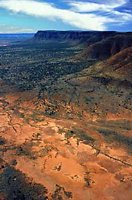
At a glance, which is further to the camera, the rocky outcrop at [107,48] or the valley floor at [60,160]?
the rocky outcrop at [107,48]

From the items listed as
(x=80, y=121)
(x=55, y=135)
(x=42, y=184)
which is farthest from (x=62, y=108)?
(x=42, y=184)

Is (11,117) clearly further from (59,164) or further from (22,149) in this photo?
(59,164)

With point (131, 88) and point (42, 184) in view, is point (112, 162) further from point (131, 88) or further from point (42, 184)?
point (131, 88)

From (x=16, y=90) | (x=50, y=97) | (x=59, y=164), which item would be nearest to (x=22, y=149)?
(x=59, y=164)

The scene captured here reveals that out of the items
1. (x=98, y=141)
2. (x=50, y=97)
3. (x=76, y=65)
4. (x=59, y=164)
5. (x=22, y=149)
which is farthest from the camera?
(x=76, y=65)

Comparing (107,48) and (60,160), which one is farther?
(107,48)

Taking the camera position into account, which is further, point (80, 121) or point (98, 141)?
point (80, 121)

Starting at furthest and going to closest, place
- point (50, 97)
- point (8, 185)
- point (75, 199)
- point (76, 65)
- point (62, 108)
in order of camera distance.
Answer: point (76, 65) → point (50, 97) → point (62, 108) → point (8, 185) → point (75, 199)

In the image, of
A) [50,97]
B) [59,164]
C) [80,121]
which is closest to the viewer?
[59,164]

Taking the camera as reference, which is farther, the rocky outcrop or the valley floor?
the rocky outcrop
